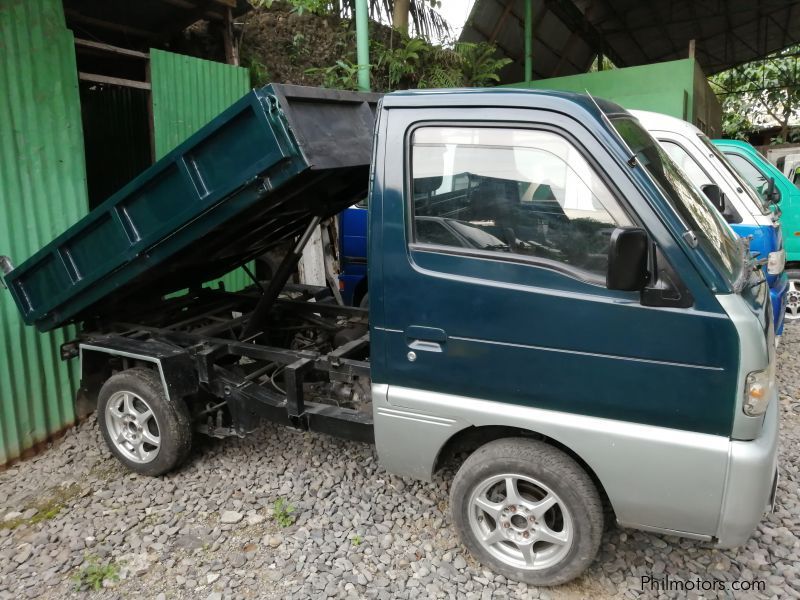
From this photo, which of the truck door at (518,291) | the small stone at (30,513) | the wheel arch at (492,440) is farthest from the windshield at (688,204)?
the small stone at (30,513)

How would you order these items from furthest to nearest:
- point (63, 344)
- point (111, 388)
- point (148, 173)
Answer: point (63, 344) → point (111, 388) → point (148, 173)

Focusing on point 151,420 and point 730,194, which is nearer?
point 151,420

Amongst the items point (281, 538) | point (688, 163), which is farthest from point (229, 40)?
point (281, 538)

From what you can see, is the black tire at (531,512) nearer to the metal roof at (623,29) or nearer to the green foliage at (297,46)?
the green foliage at (297,46)

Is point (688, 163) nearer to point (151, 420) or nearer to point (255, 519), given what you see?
point (255, 519)

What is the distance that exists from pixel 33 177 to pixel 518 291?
3.52 metres

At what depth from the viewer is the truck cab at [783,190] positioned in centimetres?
638

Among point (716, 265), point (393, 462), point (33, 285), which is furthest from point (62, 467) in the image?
point (716, 265)

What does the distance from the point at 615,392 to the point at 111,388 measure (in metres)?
3.10

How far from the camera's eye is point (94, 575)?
9.65 ft

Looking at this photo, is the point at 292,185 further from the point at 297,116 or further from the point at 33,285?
the point at 33,285

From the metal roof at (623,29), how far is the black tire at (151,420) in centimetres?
911

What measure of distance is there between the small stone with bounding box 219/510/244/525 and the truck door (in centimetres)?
131

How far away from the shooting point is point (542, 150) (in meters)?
2.50
